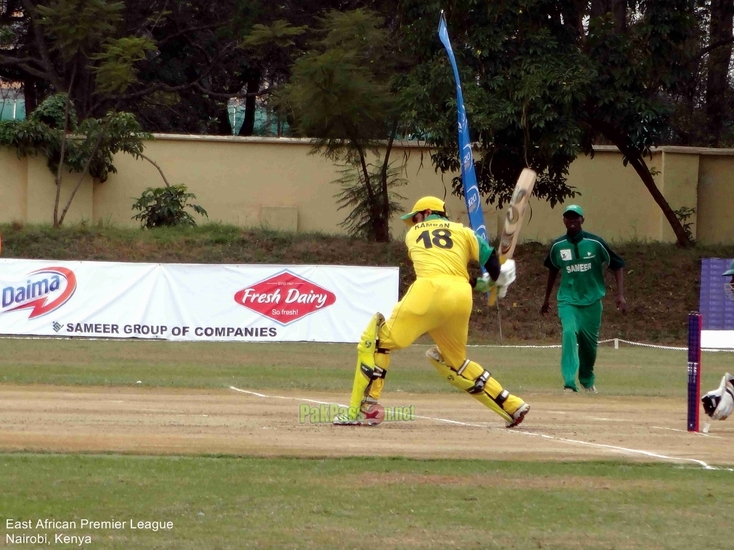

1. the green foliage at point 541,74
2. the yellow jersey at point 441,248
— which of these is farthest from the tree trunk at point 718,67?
the yellow jersey at point 441,248

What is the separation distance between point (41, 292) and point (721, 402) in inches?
613

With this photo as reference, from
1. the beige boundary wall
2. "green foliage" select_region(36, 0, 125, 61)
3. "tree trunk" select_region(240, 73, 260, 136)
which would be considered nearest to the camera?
"green foliage" select_region(36, 0, 125, 61)

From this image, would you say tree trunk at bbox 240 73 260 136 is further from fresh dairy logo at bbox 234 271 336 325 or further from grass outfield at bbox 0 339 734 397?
grass outfield at bbox 0 339 734 397

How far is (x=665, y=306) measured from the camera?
91.4 ft

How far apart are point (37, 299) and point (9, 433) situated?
45.3 ft

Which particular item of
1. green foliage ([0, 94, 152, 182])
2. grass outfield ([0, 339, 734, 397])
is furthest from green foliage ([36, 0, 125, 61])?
grass outfield ([0, 339, 734, 397])

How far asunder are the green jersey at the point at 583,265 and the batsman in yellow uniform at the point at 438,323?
4035 mm

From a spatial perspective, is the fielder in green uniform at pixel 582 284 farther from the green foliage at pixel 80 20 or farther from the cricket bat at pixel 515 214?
the green foliage at pixel 80 20

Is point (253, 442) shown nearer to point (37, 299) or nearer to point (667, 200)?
point (37, 299)

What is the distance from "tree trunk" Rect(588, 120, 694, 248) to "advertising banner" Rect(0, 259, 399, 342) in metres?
7.62

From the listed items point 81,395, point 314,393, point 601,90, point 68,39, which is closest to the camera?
point 81,395

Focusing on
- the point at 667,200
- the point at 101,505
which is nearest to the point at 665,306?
the point at 667,200

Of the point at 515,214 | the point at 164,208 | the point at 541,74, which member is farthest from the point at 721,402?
the point at 164,208

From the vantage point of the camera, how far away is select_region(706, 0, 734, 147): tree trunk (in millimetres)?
31202
